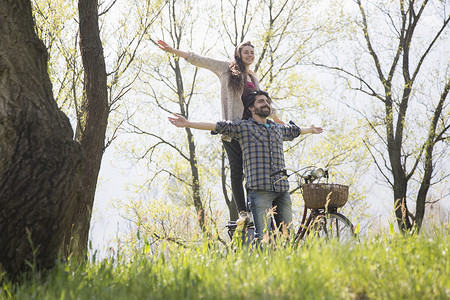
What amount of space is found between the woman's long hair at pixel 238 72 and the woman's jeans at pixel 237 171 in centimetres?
77

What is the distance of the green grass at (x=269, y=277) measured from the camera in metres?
2.51

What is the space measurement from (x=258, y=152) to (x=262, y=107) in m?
0.60

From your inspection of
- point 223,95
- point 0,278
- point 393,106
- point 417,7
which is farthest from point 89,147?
point 417,7

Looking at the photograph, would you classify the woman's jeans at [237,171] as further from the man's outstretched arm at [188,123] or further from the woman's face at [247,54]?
the woman's face at [247,54]

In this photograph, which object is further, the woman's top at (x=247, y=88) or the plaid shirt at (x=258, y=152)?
the woman's top at (x=247, y=88)

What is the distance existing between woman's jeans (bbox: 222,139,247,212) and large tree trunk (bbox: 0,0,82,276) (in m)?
2.39

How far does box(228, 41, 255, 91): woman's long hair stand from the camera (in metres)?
5.95

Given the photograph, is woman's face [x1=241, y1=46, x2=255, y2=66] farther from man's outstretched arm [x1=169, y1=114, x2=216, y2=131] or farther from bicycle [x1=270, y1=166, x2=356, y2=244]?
bicycle [x1=270, y1=166, x2=356, y2=244]

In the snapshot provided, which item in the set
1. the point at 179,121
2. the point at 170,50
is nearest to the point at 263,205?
the point at 179,121

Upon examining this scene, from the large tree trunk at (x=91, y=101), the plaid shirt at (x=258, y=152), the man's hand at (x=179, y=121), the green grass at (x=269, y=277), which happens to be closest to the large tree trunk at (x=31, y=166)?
the green grass at (x=269, y=277)

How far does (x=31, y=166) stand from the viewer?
10.8 feet

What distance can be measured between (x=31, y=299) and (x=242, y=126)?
10.1 feet

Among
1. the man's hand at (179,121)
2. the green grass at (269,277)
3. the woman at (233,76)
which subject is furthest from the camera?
the woman at (233,76)

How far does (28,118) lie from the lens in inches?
137
